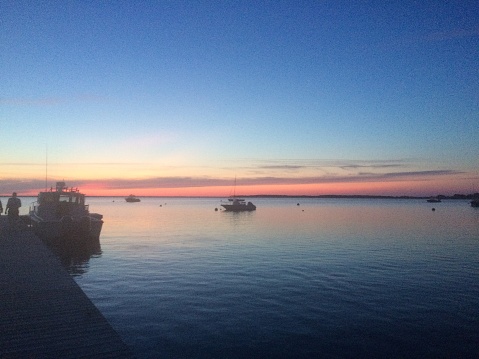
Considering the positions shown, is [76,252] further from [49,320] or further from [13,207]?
[49,320]

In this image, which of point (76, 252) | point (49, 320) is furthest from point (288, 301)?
point (76, 252)

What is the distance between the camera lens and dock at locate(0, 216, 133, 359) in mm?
7805

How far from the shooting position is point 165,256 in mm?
30906

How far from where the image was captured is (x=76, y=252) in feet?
104

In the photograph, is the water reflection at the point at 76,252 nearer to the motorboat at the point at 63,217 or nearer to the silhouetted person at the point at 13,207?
the motorboat at the point at 63,217

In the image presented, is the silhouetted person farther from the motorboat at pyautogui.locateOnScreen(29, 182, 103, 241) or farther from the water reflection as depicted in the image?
the water reflection

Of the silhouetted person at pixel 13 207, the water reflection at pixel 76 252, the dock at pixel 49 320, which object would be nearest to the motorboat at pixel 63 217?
the water reflection at pixel 76 252

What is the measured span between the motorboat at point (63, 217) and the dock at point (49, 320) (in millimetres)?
16099

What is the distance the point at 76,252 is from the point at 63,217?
3343 mm

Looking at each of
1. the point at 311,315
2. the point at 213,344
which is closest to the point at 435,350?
the point at 311,315

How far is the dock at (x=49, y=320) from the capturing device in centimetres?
780

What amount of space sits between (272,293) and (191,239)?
2627cm

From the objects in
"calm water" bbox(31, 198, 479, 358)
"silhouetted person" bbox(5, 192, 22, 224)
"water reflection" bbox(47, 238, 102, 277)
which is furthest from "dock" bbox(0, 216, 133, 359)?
"silhouetted person" bbox(5, 192, 22, 224)

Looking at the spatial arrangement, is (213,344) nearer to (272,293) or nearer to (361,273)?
(272,293)
